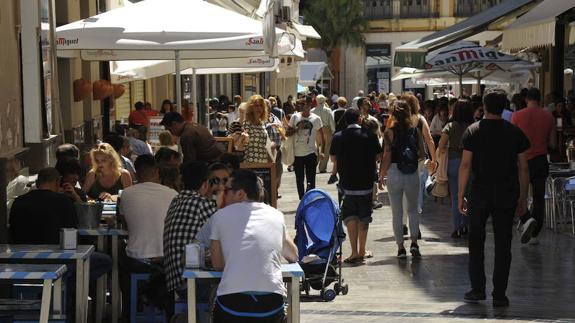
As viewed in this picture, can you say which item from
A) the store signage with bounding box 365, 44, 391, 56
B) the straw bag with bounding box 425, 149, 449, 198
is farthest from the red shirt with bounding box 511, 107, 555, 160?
the store signage with bounding box 365, 44, 391, 56

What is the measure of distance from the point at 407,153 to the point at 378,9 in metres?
58.5

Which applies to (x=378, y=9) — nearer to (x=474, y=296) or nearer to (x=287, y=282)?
(x=474, y=296)

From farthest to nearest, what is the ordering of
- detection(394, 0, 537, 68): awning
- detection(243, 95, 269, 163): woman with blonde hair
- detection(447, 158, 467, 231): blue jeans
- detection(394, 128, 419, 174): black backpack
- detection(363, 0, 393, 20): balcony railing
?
1. detection(363, 0, 393, 20): balcony railing
2. detection(394, 0, 537, 68): awning
3. detection(243, 95, 269, 163): woman with blonde hair
4. detection(447, 158, 467, 231): blue jeans
5. detection(394, 128, 419, 174): black backpack

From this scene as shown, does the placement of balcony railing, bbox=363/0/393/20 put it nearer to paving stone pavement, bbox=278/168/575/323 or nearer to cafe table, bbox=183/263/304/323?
paving stone pavement, bbox=278/168/575/323

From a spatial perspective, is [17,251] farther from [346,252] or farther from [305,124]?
[305,124]

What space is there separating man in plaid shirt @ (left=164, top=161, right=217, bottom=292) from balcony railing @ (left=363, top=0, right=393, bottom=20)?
62524 mm

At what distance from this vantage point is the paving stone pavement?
981 centimetres

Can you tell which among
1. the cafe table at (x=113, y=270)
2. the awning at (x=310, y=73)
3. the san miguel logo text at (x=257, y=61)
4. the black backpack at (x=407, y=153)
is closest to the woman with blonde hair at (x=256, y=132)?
the san miguel logo text at (x=257, y=61)

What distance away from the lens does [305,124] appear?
20.4m

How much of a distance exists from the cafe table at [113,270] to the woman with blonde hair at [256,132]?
20.8ft

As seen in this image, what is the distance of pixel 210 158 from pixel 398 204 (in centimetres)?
243

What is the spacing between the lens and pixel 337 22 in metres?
69.0

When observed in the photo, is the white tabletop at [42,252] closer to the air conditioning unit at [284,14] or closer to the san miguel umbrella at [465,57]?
the san miguel umbrella at [465,57]

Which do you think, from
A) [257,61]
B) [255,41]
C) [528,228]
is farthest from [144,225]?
[257,61]
